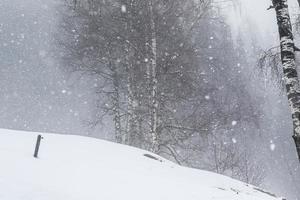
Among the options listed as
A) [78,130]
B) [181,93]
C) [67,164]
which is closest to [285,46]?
[67,164]

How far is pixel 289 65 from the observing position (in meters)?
8.21

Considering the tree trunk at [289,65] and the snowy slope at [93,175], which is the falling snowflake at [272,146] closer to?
the snowy slope at [93,175]

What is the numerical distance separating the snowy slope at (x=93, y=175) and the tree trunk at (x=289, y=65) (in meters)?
1.86

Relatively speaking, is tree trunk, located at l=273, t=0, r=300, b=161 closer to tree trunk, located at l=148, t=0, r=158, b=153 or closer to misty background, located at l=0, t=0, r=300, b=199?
tree trunk, located at l=148, t=0, r=158, b=153

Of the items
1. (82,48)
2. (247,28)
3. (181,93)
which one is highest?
(247,28)

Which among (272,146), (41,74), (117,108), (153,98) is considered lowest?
(153,98)

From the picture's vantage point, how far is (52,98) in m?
29.4

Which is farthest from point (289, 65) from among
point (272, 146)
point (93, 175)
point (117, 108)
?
point (272, 146)

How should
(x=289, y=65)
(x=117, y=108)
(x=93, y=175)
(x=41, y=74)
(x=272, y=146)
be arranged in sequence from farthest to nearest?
1. (x=272, y=146)
2. (x=41, y=74)
3. (x=117, y=108)
4. (x=289, y=65)
5. (x=93, y=175)

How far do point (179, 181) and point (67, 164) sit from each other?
2271 millimetres

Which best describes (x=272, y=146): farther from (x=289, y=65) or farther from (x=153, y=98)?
(x=289, y=65)

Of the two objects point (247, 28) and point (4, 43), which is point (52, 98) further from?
point (247, 28)

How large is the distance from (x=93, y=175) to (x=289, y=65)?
4.32 metres

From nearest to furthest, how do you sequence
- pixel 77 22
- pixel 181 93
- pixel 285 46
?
1. pixel 285 46
2. pixel 181 93
3. pixel 77 22
